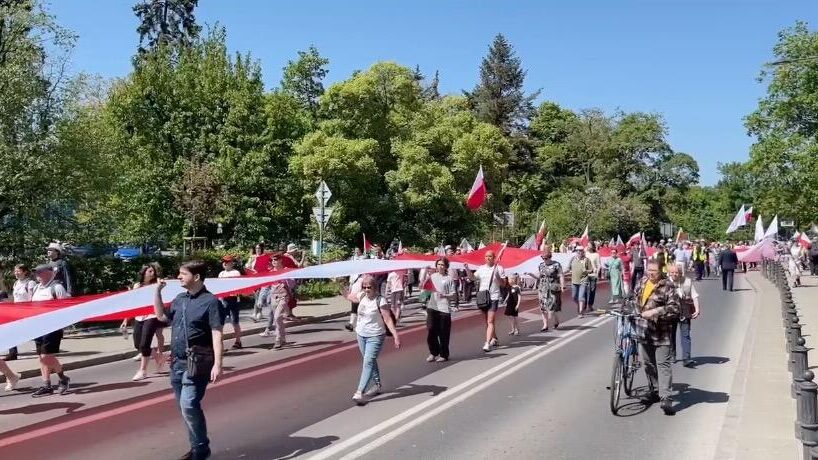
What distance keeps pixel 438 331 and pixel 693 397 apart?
4.42 metres

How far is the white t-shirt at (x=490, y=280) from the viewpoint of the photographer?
14.8 meters

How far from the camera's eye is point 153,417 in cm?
909

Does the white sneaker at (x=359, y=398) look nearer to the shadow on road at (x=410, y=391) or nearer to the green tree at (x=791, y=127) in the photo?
the shadow on road at (x=410, y=391)

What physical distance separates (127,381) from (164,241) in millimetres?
22549

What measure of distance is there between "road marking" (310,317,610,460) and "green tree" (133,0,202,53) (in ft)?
146

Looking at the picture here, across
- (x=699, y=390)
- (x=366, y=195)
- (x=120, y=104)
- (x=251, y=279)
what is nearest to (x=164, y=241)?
(x=120, y=104)

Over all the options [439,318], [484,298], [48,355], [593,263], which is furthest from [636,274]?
[48,355]

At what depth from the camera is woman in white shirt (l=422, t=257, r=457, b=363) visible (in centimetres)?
1309

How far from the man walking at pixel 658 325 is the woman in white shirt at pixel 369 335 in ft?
10.1

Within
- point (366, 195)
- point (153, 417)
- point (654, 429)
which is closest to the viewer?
point (654, 429)

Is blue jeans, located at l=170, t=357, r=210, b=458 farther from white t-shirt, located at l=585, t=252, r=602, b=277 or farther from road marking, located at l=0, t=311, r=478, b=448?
white t-shirt, located at l=585, t=252, r=602, b=277

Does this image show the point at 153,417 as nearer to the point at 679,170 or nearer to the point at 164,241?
the point at 164,241

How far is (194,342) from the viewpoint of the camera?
6863 millimetres

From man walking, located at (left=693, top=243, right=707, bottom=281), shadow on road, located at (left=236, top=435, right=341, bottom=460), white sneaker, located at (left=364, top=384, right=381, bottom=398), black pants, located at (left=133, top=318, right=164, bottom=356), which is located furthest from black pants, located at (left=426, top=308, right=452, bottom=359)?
man walking, located at (left=693, top=243, right=707, bottom=281)
